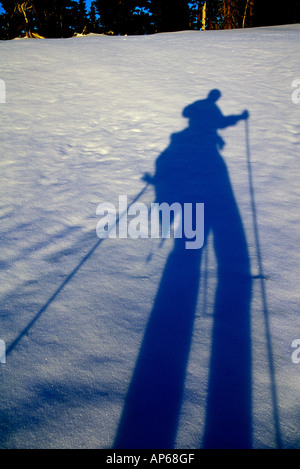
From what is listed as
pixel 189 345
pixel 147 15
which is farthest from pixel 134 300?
pixel 147 15

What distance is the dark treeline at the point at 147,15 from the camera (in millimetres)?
17438

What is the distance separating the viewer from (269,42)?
819cm

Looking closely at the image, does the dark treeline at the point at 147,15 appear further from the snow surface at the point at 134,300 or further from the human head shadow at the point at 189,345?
the human head shadow at the point at 189,345

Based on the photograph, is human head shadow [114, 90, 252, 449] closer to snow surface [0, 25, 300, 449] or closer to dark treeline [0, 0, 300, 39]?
snow surface [0, 25, 300, 449]

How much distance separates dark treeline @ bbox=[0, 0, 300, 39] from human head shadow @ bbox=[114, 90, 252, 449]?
17.7m

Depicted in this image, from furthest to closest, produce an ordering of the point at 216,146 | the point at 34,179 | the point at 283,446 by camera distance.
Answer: the point at 216,146 < the point at 34,179 < the point at 283,446

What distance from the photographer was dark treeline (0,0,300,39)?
1744cm

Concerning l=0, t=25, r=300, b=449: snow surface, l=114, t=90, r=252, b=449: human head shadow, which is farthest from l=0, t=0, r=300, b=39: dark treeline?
l=114, t=90, r=252, b=449: human head shadow

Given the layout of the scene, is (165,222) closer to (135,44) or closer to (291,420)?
(291,420)

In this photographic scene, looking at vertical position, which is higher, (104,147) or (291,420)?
(104,147)

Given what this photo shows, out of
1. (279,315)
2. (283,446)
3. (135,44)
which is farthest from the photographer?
(135,44)

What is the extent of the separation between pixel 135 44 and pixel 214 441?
38.7 feet
